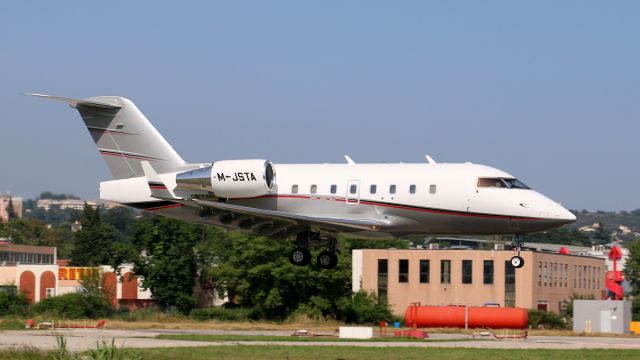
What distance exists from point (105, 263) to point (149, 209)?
7520 cm

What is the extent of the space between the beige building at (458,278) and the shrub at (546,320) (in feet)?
22.0

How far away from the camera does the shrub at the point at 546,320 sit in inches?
2773

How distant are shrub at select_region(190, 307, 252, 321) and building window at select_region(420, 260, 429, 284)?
14.0 m

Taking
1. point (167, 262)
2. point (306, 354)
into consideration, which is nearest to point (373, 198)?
point (306, 354)

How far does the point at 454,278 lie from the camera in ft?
267

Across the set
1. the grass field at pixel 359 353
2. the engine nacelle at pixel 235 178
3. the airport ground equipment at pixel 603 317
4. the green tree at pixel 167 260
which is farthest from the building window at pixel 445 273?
the grass field at pixel 359 353

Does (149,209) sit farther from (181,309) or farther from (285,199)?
(181,309)

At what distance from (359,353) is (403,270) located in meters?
45.3

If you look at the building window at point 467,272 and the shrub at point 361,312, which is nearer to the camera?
the shrub at point 361,312

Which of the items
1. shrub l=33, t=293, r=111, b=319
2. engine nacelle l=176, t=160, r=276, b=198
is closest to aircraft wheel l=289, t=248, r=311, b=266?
engine nacelle l=176, t=160, r=276, b=198

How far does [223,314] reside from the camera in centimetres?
7206

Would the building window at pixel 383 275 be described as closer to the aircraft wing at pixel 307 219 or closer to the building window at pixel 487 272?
the building window at pixel 487 272

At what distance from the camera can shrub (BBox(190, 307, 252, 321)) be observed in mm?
70938

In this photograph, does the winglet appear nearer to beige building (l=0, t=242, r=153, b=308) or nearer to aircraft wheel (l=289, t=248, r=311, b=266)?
aircraft wheel (l=289, t=248, r=311, b=266)
